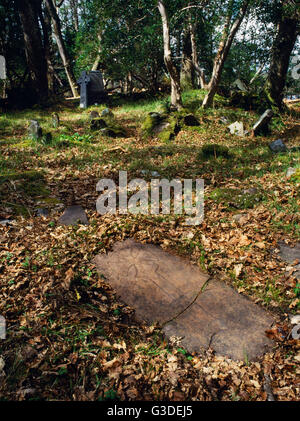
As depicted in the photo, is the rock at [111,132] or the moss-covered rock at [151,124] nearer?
the rock at [111,132]

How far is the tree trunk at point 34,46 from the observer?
46.4ft

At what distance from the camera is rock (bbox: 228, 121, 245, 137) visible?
10.0m

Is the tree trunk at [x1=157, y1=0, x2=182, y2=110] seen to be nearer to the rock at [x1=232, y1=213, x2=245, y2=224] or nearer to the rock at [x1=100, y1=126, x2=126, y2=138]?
the rock at [x1=100, y1=126, x2=126, y2=138]

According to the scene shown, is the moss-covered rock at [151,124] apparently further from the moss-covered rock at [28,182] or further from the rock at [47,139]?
the moss-covered rock at [28,182]

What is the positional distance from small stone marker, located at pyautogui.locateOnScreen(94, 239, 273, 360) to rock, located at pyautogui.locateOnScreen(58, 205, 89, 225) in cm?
111

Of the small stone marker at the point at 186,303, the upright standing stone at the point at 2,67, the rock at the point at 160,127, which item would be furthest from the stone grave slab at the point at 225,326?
the upright standing stone at the point at 2,67

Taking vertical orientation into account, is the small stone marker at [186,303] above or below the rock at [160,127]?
below

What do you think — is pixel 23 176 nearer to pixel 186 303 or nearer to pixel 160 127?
pixel 186 303

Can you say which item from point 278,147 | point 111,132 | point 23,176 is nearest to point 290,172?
point 278,147

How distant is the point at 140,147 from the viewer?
29.9 feet

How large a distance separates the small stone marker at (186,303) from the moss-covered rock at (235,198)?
2046 millimetres

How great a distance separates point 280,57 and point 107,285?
42.1 feet
